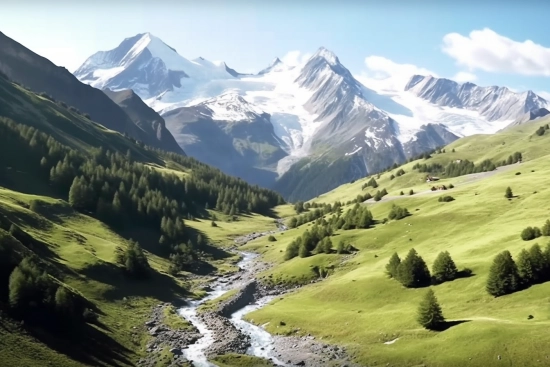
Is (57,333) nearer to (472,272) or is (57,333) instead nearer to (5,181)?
(472,272)

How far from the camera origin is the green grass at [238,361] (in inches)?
2803

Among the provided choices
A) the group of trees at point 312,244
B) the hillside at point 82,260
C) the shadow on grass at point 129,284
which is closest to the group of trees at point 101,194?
the hillside at point 82,260

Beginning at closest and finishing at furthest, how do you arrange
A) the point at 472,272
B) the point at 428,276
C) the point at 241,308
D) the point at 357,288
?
the point at 472,272
the point at 428,276
the point at 357,288
the point at 241,308

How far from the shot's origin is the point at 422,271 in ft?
289

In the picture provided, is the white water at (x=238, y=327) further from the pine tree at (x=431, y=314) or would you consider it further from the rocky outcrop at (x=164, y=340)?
the pine tree at (x=431, y=314)

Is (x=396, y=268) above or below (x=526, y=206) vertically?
below

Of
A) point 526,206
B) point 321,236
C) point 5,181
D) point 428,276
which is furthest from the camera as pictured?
point 5,181

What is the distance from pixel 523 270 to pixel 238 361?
44.9m

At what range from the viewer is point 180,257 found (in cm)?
14525

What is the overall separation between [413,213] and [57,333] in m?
107

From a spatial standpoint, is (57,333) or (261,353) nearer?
(57,333)

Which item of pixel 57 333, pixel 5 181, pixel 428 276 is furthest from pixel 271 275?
pixel 5 181

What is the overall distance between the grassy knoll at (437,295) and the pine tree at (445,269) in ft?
5.81


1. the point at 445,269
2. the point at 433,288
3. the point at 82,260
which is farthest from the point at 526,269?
the point at 82,260
